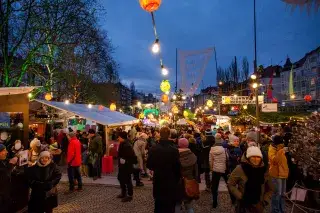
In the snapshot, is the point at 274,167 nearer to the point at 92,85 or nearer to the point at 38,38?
the point at 38,38

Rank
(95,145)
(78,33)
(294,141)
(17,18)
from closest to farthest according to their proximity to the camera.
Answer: (294,141) → (95,145) → (17,18) → (78,33)

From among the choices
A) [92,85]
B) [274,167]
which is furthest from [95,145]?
[92,85]

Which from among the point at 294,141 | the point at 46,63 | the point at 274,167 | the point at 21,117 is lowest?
the point at 274,167

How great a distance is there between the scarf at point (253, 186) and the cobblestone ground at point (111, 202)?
9.12ft

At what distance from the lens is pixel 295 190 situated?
614 cm

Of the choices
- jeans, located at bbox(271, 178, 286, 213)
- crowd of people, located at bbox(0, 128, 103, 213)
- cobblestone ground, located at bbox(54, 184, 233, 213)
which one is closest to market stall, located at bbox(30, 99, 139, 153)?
cobblestone ground, located at bbox(54, 184, 233, 213)

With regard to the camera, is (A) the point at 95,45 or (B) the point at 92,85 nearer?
(A) the point at 95,45

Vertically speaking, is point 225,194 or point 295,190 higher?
point 295,190

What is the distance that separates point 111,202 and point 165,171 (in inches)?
139

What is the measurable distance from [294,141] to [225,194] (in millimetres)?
2527

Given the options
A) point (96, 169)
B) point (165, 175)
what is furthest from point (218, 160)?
point (96, 169)

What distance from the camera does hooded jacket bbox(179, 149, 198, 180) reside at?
18.5ft

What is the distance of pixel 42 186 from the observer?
5.18 metres

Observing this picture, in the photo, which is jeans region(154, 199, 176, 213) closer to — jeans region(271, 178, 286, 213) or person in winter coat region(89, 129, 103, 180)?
jeans region(271, 178, 286, 213)
